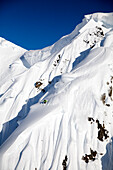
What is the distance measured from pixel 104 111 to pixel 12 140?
9.54 m

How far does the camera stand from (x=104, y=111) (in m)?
11.9

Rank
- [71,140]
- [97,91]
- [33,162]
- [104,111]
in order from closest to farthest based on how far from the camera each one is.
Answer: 1. [33,162]
2. [71,140]
3. [104,111]
4. [97,91]

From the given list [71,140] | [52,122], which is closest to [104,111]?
[71,140]

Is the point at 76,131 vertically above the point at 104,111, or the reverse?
the point at 104,111

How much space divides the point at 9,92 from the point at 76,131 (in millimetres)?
11657

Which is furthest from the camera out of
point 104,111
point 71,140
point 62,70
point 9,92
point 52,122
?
point 62,70

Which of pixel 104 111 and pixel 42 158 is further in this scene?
pixel 104 111

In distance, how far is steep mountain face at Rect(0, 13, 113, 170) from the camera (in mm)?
9641

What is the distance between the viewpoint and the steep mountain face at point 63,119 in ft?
31.6

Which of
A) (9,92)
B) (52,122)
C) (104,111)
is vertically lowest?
(52,122)

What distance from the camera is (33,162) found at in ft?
31.0

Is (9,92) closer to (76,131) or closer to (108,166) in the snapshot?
(76,131)

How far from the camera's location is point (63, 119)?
11.3 m

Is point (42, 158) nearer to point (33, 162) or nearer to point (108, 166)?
point (33, 162)
